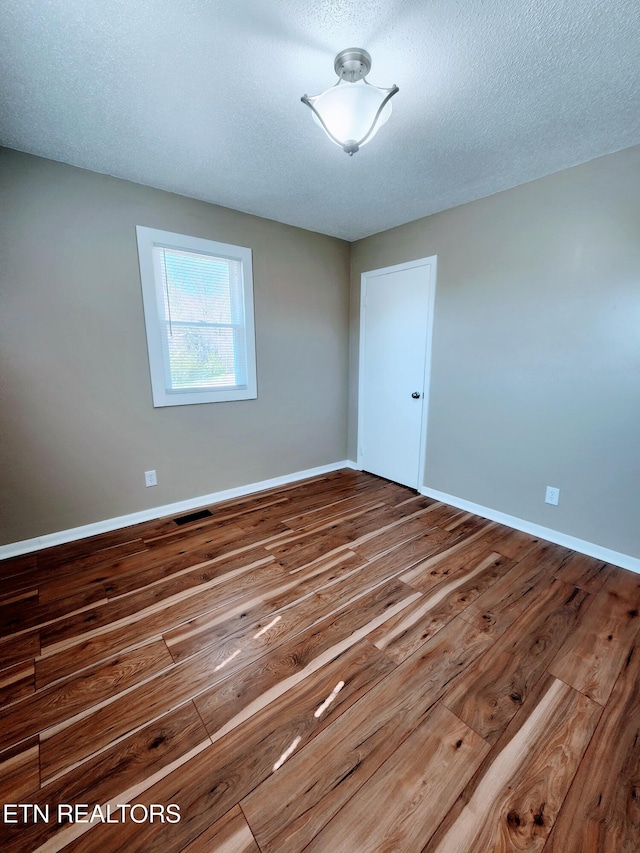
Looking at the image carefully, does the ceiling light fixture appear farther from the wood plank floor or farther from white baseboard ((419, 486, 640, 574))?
white baseboard ((419, 486, 640, 574))

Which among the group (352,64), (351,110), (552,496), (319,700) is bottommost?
(319,700)

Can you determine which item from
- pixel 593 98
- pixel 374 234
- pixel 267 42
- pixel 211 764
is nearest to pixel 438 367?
pixel 374 234

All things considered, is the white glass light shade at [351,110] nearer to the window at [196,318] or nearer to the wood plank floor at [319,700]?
the window at [196,318]

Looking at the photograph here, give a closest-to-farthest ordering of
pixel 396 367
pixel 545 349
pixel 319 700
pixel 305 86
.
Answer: pixel 319 700 → pixel 305 86 → pixel 545 349 → pixel 396 367

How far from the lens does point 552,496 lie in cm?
252

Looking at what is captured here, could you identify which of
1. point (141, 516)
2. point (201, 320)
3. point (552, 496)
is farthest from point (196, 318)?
point (552, 496)

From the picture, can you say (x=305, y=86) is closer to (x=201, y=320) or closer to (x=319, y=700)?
(x=201, y=320)

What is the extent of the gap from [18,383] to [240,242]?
2015mm

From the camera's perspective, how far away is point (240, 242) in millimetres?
3029

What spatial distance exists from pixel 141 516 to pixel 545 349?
3.38 meters

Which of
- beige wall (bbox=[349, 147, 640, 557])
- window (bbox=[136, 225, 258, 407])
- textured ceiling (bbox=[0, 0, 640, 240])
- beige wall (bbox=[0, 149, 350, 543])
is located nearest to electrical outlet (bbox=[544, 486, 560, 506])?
beige wall (bbox=[349, 147, 640, 557])

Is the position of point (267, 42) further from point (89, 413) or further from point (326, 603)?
point (326, 603)

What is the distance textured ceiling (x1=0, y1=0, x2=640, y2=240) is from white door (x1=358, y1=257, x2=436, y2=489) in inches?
37.6

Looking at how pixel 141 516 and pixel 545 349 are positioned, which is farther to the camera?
pixel 141 516
